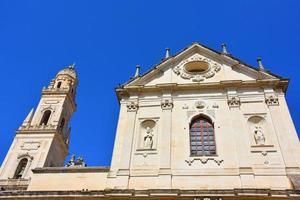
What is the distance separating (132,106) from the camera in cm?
1786

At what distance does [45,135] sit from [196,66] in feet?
69.7

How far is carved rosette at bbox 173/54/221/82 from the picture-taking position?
1906 centimetres

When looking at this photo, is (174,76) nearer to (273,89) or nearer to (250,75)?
(250,75)

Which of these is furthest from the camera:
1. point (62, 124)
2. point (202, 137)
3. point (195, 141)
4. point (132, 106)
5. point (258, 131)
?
point (62, 124)

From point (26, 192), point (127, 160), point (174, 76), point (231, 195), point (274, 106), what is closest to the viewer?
point (231, 195)

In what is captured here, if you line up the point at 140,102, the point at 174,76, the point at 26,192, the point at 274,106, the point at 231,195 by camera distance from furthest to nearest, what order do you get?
the point at 174,76 < the point at 140,102 < the point at 274,106 < the point at 26,192 < the point at 231,195

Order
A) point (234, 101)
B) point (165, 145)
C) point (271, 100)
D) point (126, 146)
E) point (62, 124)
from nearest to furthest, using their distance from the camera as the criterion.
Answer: point (165, 145) < point (126, 146) < point (271, 100) < point (234, 101) < point (62, 124)

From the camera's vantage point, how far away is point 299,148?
14.5 meters

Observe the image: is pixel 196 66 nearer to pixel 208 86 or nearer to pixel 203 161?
pixel 208 86

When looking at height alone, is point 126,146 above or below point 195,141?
below

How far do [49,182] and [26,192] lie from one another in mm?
1178

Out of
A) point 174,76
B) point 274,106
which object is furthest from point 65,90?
point 274,106

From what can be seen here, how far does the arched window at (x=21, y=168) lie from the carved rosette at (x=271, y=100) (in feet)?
81.2

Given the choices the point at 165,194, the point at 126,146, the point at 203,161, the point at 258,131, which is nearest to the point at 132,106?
the point at 126,146
